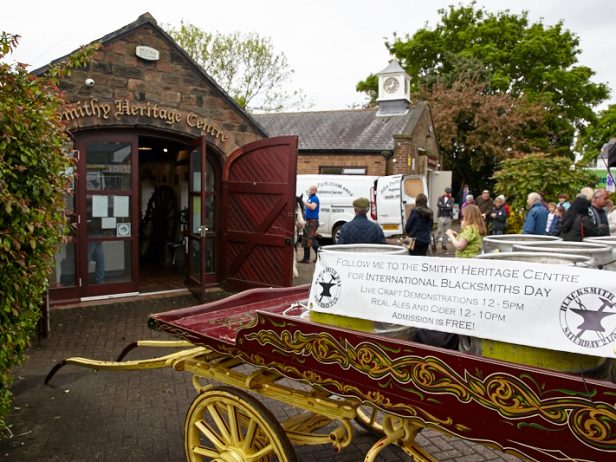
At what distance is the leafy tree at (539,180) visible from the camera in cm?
1418

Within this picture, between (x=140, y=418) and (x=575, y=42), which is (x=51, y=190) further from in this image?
(x=575, y=42)

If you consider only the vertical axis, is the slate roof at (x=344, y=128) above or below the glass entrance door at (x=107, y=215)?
above

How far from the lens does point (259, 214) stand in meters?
8.12

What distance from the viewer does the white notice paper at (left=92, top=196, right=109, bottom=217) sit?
7.43m

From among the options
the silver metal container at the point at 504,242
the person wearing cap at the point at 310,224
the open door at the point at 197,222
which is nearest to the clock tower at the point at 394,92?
the person wearing cap at the point at 310,224

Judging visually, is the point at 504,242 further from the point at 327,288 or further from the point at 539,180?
the point at 539,180

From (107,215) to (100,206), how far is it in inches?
6.5

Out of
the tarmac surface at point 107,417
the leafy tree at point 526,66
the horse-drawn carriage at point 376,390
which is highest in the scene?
the leafy tree at point 526,66

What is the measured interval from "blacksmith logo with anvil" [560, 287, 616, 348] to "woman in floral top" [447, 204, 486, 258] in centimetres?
402

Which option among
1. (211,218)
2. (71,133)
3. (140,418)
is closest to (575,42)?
(211,218)

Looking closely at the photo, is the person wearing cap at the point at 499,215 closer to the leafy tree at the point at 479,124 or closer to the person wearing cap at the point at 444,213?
the person wearing cap at the point at 444,213

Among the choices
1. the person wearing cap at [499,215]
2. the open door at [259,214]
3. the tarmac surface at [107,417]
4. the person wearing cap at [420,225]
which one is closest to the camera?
the tarmac surface at [107,417]

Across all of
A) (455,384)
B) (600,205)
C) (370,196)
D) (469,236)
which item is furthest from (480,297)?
(370,196)

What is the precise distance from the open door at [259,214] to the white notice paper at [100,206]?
1.89m
